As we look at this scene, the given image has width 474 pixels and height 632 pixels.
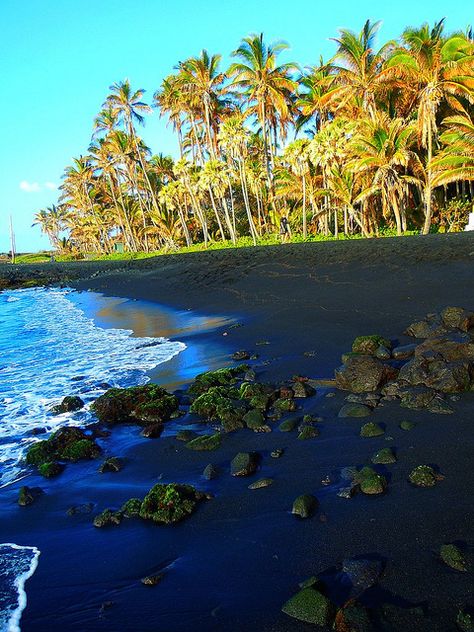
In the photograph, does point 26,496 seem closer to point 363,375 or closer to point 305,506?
point 305,506

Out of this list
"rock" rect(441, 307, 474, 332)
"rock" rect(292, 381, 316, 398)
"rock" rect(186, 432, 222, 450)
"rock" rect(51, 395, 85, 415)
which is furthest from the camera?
"rock" rect(441, 307, 474, 332)

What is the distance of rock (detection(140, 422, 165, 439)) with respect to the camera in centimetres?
543

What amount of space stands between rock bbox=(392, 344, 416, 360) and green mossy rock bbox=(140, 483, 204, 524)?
12.5 feet

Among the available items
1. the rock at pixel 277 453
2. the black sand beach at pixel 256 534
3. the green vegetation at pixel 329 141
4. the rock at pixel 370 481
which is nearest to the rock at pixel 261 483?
the black sand beach at pixel 256 534

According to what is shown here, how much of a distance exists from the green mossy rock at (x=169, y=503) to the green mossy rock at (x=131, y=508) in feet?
0.21

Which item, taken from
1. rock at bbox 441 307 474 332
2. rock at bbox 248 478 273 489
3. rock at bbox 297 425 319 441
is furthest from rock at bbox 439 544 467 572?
rock at bbox 441 307 474 332

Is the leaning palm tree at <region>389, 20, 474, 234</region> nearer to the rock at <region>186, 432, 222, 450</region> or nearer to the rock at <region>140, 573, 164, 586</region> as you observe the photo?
the rock at <region>186, 432, 222, 450</region>

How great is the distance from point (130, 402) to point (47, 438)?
3.61 feet

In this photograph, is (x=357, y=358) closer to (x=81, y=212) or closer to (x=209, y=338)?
(x=209, y=338)

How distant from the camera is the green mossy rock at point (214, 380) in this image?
6.58 m

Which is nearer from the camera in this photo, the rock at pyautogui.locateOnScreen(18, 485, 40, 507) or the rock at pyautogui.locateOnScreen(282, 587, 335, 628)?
the rock at pyautogui.locateOnScreen(282, 587, 335, 628)

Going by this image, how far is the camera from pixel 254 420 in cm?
527

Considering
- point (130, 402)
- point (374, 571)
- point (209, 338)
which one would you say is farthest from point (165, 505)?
point (209, 338)

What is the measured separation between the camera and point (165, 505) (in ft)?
12.2
